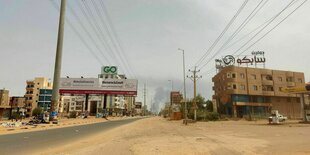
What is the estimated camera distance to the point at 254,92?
3162 inches

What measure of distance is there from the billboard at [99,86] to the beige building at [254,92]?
1136 inches

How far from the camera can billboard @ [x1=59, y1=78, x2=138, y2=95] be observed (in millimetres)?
87125

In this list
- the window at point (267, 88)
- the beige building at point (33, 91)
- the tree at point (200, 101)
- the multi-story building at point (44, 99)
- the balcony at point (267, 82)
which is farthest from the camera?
the beige building at point (33, 91)

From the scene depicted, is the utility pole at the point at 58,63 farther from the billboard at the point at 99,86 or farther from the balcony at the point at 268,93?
the balcony at the point at 268,93

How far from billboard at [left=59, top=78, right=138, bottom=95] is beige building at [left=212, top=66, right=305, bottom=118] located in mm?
28851

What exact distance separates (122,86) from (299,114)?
56.6 meters

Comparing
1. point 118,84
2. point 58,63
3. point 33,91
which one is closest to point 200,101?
point 118,84

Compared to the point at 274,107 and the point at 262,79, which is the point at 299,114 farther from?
the point at 262,79

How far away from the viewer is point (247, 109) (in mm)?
78312

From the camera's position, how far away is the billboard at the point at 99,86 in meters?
87.1

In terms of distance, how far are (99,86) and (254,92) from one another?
48.2m

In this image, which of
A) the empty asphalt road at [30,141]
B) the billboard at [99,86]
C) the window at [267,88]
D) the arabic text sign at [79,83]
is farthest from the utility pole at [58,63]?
the window at [267,88]

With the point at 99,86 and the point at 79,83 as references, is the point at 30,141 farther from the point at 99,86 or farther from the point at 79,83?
the point at 79,83

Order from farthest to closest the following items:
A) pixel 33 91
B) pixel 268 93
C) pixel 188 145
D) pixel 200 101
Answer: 1. pixel 33 91
2. pixel 200 101
3. pixel 268 93
4. pixel 188 145
